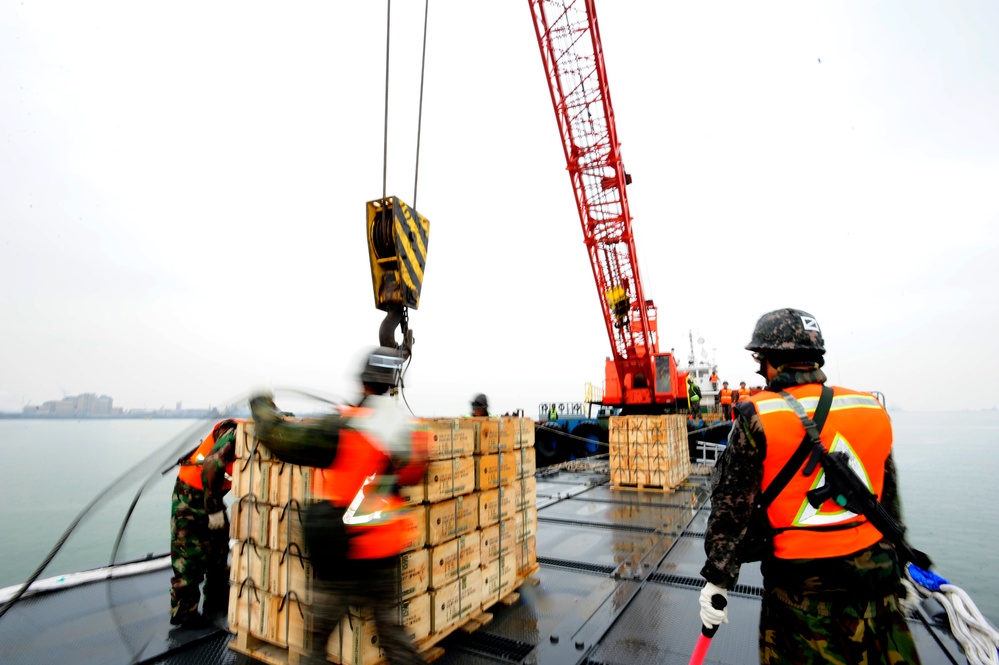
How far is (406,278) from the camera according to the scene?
3463 millimetres

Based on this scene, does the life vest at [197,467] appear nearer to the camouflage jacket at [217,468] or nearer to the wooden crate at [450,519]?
the camouflage jacket at [217,468]

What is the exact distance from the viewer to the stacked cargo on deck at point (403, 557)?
2.89 meters

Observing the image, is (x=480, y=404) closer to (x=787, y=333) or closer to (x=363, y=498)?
(x=363, y=498)

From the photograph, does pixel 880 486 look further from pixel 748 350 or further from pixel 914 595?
pixel 748 350

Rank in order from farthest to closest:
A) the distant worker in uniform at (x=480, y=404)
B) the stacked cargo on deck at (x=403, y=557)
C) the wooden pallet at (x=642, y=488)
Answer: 1. the wooden pallet at (x=642, y=488)
2. the distant worker in uniform at (x=480, y=404)
3. the stacked cargo on deck at (x=403, y=557)

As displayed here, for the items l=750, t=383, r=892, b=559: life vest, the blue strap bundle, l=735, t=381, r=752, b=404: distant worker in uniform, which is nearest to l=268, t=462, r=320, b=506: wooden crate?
l=750, t=383, r=892, b=559: life vest

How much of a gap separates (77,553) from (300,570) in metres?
8.92

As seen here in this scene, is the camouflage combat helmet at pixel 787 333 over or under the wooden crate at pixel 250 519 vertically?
over

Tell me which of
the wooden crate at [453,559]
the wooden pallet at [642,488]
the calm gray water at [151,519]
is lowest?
the calm gray water at [151,519]

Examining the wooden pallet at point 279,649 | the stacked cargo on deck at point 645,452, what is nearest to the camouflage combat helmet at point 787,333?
the wooden pallet at point 279,649

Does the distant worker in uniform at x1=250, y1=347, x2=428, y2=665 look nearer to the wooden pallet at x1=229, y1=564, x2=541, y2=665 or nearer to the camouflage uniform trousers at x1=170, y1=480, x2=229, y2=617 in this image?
the wooden pallet at x1=229, y1=564, x2=541, y2=665

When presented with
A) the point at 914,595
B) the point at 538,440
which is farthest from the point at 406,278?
the point at 538,440

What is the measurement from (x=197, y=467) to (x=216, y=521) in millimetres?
426

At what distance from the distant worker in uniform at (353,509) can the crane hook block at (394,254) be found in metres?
1.41
